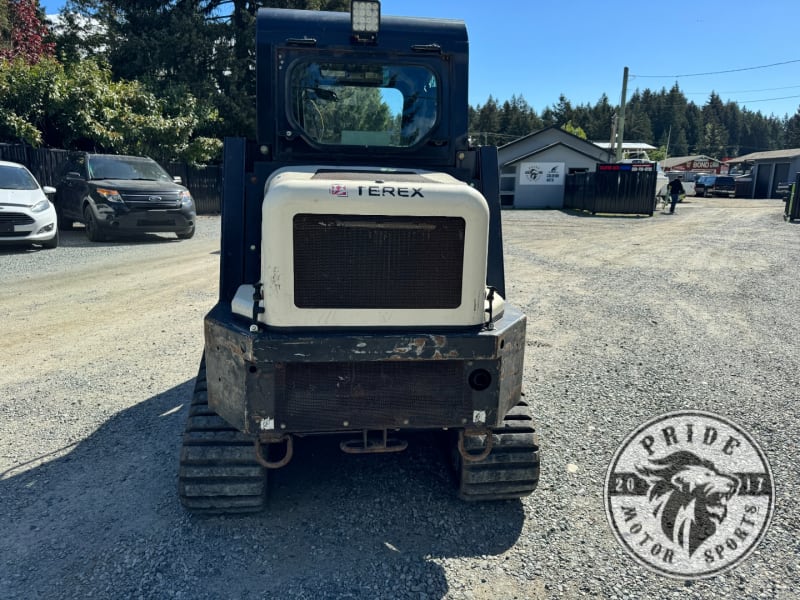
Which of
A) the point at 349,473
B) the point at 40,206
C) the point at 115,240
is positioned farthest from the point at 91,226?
the point at 349,473

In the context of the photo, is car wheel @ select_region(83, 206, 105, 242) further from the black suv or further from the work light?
the work light

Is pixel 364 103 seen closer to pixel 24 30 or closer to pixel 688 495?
pixel 688 495

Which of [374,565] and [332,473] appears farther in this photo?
[332,473]

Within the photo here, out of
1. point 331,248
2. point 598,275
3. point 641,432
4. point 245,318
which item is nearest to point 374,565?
point 245,318

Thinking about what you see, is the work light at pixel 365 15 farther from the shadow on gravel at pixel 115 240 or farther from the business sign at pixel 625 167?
the business sign at pixel 625 167

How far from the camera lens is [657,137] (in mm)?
135500

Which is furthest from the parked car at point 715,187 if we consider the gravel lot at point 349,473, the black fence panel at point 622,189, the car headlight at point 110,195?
the car headlight at point 110,195

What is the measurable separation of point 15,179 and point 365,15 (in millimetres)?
11285

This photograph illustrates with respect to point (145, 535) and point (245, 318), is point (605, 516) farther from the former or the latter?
point (145, 535)

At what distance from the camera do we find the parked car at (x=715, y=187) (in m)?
46.4

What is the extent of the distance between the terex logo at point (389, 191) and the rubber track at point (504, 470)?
1.48 metres

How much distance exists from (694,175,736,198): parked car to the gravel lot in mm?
43649

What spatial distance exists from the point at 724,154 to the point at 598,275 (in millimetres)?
143855

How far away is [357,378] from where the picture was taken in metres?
2.88
